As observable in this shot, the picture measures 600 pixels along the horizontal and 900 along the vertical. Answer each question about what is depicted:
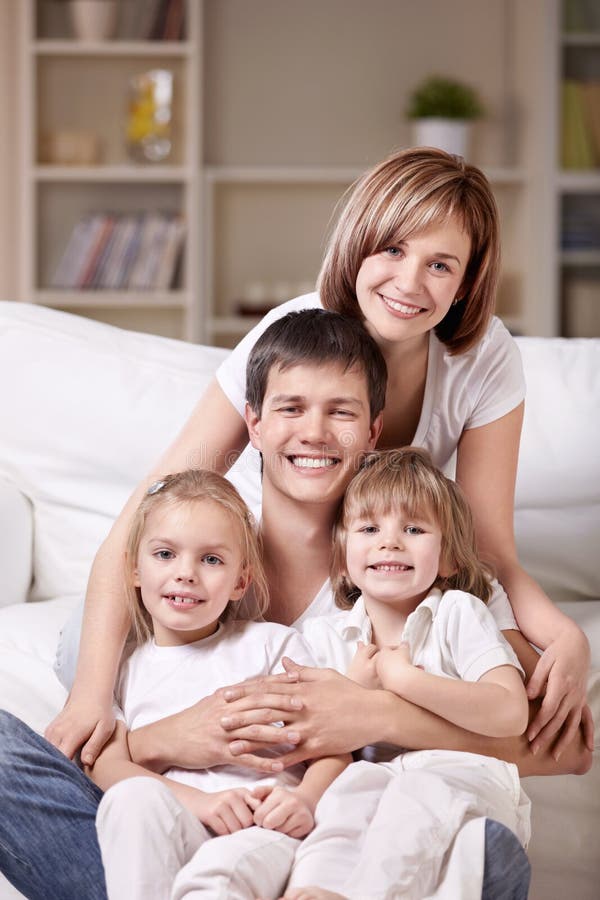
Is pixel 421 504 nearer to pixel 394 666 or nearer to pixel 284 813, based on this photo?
pixel 394 666

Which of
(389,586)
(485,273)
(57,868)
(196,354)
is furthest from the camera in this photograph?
(196,354)

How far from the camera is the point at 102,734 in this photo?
1.06 m

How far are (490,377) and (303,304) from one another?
0.23m

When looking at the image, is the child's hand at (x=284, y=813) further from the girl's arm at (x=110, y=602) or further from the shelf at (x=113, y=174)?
the shelf at (x=113, y=174)

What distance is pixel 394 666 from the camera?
3.42ft

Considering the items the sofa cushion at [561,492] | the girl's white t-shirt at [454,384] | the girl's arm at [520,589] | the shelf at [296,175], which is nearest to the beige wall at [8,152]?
the shelf at [296,175]

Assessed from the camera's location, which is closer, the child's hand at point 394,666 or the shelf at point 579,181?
the child's hand at point 394,666

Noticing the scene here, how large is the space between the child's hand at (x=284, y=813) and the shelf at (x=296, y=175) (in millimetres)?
2612

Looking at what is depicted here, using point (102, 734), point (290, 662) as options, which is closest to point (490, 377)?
point (290, 662)

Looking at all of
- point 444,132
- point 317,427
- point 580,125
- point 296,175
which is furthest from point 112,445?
point 580,125

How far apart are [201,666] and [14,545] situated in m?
0.67

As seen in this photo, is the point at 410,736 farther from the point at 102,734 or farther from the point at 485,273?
the point at 485,273

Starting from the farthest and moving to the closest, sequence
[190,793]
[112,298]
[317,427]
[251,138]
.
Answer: [251,138], [112,298], [317,427], [190,793]

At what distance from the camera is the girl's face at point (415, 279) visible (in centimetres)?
115
